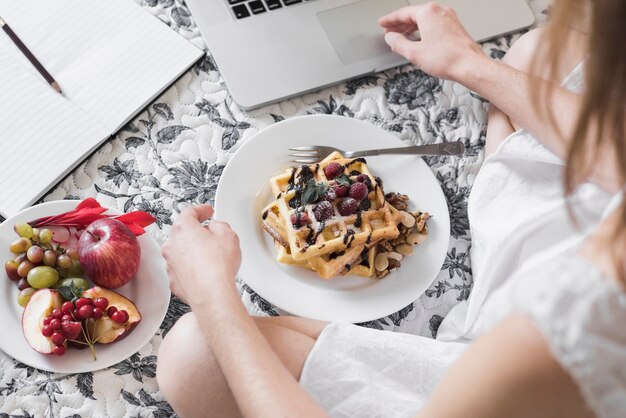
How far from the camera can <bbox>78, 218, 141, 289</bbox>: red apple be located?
100cm

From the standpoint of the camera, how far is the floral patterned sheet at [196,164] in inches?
40.8

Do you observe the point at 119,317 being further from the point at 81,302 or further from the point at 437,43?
the point at 437,43

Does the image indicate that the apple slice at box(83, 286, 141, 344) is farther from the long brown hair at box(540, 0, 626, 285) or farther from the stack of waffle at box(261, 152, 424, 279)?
the long brown hair at box(540, 0, 626, 285)

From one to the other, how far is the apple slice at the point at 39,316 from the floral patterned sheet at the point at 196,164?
8 cm

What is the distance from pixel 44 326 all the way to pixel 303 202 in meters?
0.41

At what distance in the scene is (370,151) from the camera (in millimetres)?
1180

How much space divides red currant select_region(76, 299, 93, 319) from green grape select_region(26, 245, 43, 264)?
11 centimetres

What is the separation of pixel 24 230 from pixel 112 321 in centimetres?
19

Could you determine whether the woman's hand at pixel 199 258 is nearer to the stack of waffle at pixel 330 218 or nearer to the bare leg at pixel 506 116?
the stack of waffle at pixel 330 218

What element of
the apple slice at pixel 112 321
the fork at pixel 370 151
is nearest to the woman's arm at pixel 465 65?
the fork at pixel 370 151

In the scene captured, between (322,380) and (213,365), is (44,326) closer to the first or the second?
(213,365)

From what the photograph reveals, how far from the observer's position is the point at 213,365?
92 centimetres

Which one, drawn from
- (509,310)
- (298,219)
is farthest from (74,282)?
(509,310)

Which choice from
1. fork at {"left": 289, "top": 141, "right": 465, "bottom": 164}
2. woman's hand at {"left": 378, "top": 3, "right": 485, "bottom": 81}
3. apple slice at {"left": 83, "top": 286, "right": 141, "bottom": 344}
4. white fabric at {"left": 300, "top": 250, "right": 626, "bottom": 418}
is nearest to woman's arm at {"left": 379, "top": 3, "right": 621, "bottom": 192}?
woman's hand at {"left": 378, "top": 3, "right": 485, "bottom": 81}
